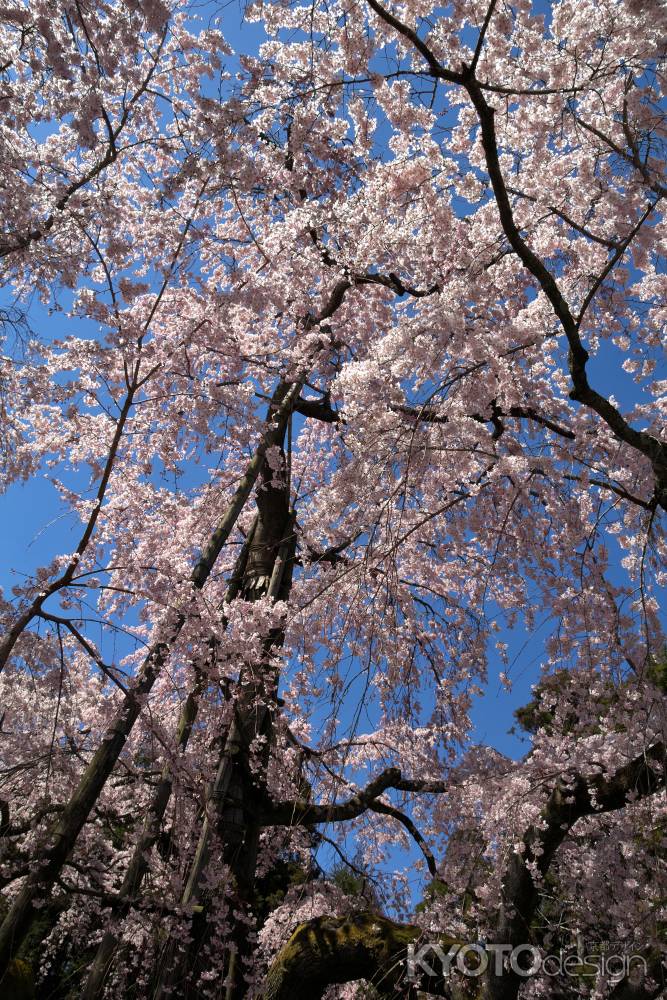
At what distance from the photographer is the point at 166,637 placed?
188 inches

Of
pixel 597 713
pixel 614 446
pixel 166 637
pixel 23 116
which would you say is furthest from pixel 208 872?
pixel 23 116

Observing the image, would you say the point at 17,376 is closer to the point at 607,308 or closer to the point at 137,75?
the point at 137,75

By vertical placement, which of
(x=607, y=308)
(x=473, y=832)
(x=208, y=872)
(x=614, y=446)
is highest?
(x=607, y=308)

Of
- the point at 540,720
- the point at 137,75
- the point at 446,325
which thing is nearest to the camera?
the point at 446,325

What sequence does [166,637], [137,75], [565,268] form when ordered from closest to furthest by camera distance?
[166,637], [137,75], [565,268]

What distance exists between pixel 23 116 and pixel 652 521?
17.0 ft

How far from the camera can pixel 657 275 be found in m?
6.71

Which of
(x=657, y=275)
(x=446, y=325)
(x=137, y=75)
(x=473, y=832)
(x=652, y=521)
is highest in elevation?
(x=657, y=275)

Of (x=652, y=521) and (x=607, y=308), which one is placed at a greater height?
(x=607, y=308)

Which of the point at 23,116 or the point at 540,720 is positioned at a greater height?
the point at 540,720

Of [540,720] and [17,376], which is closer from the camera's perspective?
[17,376]

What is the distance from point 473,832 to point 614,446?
10.9ft

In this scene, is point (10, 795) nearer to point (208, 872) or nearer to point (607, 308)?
point (208, 872)

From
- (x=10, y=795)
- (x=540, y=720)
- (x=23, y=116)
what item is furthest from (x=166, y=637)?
(x=540, y=720)
